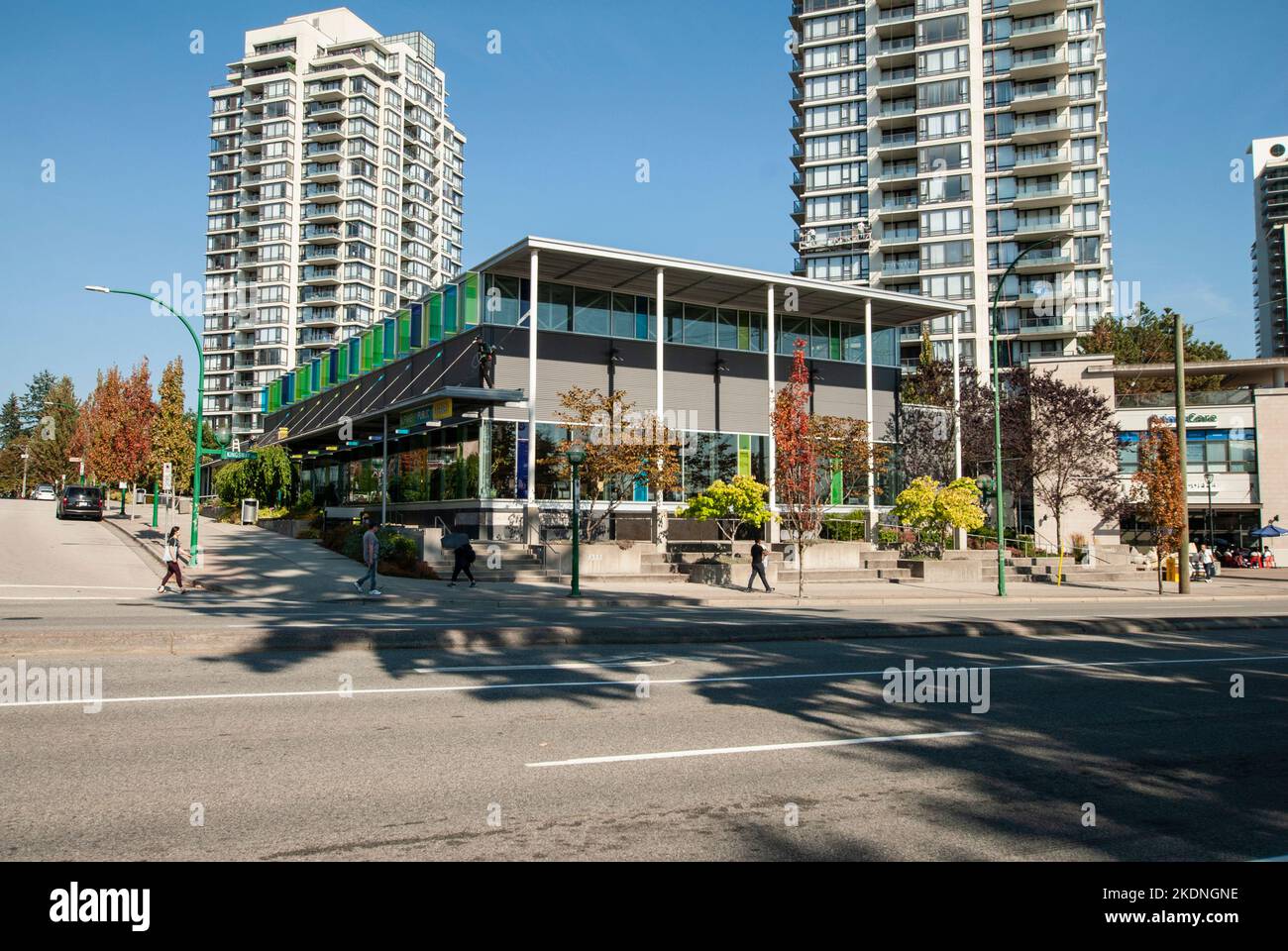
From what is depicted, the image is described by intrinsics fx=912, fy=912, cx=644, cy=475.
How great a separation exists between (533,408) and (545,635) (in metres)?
20.0

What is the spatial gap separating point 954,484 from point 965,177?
50.2m

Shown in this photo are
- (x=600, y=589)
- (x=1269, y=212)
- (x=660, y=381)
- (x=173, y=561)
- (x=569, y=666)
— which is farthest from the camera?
(x=1269, y=212)

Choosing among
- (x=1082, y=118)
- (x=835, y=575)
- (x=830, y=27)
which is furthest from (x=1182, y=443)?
(x=830, y=27)

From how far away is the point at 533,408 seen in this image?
3219cm

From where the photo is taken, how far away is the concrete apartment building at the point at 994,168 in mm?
72750

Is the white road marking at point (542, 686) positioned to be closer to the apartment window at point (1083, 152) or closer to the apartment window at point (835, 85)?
the apartment window at point (1083, 152)

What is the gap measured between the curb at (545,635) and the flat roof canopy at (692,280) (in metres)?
20.2

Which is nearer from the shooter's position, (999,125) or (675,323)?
(675,323)

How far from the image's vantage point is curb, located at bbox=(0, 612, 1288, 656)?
1060cm

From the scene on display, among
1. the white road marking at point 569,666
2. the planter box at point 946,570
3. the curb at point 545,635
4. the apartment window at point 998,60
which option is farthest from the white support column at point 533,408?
the apartment window at point 998,60

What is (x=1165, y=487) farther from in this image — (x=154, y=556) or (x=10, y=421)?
(x=10, y=421)

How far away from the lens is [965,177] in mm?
73562

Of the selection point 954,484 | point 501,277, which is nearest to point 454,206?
point 501,277
